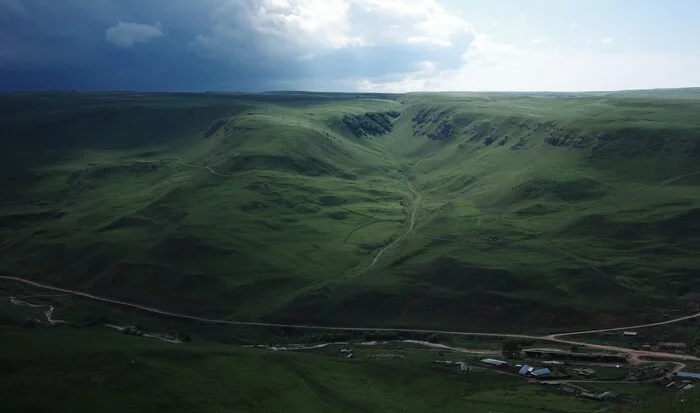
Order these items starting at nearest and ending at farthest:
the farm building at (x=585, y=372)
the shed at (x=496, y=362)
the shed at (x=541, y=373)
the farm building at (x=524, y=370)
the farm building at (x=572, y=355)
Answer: the shed at (x=541, y=373) → the farm building at (x=585, y=372) → the farm building at (x=524, y=370) → the shed at (x=496, y=362) → the farm building at (x=572, y=355)

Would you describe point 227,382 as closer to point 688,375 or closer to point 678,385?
point 678,385

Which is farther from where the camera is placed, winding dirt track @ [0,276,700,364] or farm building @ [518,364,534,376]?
winding dirt track @ [0,276,700,364]

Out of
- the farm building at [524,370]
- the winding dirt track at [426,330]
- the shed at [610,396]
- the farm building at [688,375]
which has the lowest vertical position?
the winding dirt track at [426,330]

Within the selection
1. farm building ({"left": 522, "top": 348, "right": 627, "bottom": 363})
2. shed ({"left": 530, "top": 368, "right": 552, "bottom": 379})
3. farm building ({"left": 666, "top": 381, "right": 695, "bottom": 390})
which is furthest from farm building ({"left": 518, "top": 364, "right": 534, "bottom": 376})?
farm building ({"left": 666, "top": 381, "right": 695, "bottom": 390})

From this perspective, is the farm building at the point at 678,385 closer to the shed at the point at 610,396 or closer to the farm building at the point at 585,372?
the shed at the point at 610,396

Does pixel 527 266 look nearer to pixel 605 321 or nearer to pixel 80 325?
pixel 605 321

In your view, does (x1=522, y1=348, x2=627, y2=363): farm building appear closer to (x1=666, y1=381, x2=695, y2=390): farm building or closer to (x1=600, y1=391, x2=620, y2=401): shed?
(x1=666, y1=381, x2=695, y2=390): farm building

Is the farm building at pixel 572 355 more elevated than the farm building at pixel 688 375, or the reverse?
the farm building at pixel 688 375

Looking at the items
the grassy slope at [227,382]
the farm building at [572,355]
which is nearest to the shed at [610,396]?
the grassy slope at [227,382]

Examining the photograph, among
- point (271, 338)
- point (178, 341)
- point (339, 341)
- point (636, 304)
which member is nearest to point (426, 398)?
point (339, 341)
